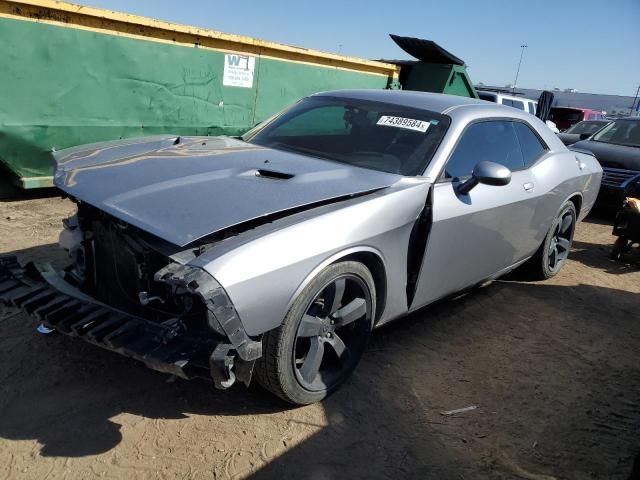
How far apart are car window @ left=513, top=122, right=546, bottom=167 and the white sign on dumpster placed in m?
4.45

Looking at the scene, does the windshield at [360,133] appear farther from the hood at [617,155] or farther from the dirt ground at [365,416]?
the hood at [617,155]

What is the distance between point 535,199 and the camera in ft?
13.2

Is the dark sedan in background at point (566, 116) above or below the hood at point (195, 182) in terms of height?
below

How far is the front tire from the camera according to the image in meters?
2.43

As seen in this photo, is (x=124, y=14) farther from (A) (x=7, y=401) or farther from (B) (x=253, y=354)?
(B) (x=253, y=354)

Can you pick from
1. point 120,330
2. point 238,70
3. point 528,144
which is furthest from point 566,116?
point 120,330

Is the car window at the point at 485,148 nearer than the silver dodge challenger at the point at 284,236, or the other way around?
the silver dodge challenger at the point at 284,236

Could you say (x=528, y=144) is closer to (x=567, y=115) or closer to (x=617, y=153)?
(x=617, y=153)

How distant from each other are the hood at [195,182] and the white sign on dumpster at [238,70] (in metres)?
4.21

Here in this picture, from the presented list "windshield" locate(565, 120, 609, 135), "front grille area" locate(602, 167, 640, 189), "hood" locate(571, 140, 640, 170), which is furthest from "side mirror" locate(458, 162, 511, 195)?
"windshield" locate(565, 120, 609, 135)

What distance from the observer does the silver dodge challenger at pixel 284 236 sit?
2229 mm

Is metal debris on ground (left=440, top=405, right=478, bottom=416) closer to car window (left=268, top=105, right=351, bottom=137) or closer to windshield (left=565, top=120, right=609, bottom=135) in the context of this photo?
car window (left=268, top=105, right=351, bottom=137)

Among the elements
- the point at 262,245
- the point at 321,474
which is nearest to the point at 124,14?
the point at 262,245

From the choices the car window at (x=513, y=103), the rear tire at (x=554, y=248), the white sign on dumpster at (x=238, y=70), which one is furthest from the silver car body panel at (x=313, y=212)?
the car window at (x=513, y=103)
